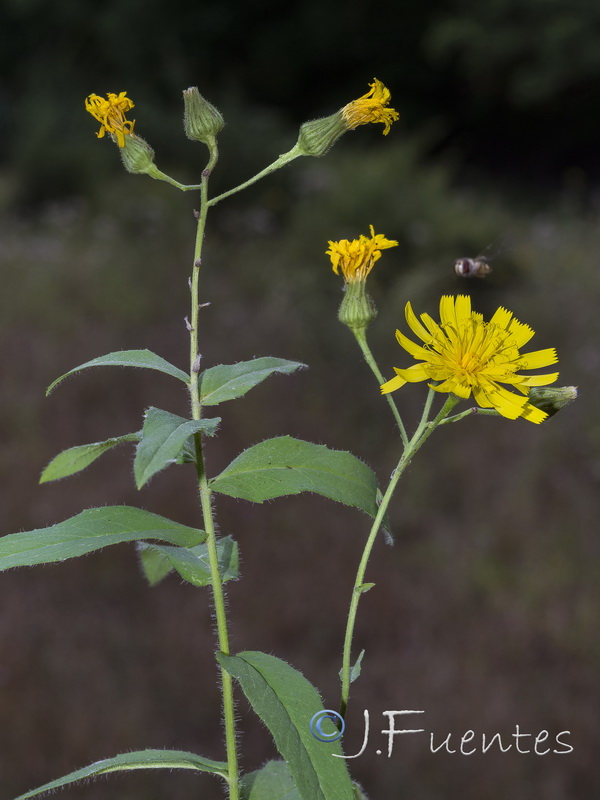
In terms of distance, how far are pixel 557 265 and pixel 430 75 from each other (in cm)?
899

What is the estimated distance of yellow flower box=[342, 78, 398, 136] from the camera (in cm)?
93

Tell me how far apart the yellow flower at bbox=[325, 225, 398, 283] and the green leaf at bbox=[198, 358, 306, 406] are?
133mm

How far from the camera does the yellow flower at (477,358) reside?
0.78 m

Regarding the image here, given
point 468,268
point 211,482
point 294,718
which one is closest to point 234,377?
point 211,482

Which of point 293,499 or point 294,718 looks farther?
point 293,499

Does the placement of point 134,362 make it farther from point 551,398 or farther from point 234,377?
point 551,398

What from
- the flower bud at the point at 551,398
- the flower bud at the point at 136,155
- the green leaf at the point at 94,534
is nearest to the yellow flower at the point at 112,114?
the flower bud at the point at 136,155

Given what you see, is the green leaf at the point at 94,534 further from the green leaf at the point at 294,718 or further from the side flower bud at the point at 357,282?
the side flower bud at the point at 357,282

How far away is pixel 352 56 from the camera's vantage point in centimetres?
1555

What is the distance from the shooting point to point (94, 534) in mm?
716

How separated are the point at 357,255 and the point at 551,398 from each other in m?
0.25

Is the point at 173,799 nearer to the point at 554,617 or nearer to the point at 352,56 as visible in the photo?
the point at 554,617

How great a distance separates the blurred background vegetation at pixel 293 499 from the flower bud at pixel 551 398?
0.42 m

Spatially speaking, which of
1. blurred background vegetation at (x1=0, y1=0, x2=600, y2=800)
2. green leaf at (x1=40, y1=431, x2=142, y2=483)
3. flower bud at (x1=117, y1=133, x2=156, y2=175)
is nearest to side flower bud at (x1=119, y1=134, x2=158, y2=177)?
flower bud at (x1=117, y1=133, x2=156, y2=175)
